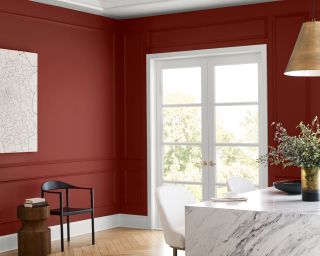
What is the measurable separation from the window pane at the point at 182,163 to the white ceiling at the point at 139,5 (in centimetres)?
178

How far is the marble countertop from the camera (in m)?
3.65

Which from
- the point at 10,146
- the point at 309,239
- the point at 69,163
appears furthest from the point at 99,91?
the point at 309,239

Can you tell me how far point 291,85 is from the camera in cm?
671

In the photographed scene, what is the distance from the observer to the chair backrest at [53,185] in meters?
6.63

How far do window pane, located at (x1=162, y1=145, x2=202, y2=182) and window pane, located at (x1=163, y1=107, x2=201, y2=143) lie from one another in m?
0.12

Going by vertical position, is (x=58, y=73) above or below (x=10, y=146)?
above

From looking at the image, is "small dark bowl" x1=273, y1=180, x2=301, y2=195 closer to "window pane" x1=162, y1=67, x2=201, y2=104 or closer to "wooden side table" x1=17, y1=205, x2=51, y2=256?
"wooden side table" x1=17, y1=205, x2=51, y2=256

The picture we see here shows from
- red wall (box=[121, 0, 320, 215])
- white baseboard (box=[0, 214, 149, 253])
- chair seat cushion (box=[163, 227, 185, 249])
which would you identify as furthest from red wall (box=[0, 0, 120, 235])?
chair seat cushion (box=[163, 227, 185, 249])

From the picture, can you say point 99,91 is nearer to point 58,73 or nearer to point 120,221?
point 58,73

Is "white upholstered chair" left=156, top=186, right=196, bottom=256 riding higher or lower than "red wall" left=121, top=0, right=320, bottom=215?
lower

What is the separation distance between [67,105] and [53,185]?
105cm

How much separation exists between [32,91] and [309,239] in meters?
4.08

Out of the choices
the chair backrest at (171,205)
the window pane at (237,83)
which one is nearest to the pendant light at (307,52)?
the chair backrest at (171,205)

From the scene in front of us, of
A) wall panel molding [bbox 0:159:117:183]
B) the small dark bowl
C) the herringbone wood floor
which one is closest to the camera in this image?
the small dark bowl
